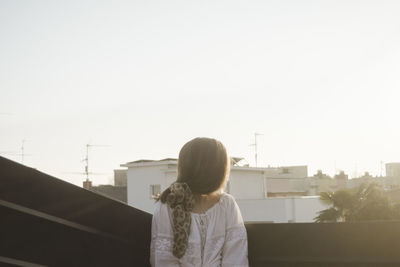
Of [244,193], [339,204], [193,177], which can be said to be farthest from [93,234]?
[244,193]

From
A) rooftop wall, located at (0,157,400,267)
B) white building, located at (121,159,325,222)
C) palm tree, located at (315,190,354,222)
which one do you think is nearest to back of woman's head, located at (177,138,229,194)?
rooftop wall, located at (0,157,400,267)

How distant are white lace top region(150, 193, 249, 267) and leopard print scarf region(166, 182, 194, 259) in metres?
0.03

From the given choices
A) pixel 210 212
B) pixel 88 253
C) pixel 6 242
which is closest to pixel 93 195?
pixel 88 253

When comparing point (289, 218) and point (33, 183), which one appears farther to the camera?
point (289, 218)

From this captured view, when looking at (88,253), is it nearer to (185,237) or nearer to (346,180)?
(185,237)

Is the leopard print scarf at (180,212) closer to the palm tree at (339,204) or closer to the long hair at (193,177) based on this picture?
the long hair at (193,177)

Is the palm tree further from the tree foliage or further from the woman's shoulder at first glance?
the woman's shoulder

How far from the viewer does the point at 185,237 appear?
2379mm

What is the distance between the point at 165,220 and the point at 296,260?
0.58 m

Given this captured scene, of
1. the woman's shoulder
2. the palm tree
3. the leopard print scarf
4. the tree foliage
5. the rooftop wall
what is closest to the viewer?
the rooftop wall

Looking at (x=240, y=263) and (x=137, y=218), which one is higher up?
(x=137, y=218)

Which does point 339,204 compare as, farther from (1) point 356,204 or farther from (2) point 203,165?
(2) point 203,165

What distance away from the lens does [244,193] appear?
32.4 metres

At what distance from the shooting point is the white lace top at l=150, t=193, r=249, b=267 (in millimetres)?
2377
